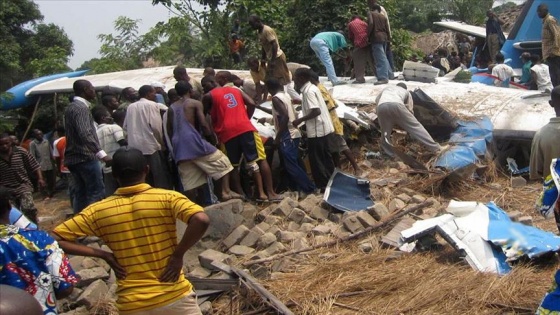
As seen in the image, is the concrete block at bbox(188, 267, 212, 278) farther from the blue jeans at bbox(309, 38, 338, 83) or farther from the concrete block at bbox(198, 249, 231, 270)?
the blue jeans at bbox(309, 38, 338, 83)

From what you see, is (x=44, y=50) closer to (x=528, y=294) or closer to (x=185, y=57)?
(x=185, y=57)

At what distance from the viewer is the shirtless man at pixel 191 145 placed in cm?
673

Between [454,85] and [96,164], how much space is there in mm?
5804

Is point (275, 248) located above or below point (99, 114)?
below

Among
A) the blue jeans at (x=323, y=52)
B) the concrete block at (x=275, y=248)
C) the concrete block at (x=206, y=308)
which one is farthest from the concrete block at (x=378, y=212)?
the blue jeans at (x=323, y=52)

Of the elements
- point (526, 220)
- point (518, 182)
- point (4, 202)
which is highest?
point (4, 202)

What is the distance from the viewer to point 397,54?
13836 mm

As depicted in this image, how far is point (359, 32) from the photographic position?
33.3 feet

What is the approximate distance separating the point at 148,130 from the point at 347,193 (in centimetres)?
217

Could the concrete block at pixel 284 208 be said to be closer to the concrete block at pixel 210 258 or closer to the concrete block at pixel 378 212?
the concrete block at pixel 378 212

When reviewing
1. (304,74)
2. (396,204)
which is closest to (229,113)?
(304,74)

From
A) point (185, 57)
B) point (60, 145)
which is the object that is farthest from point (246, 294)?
point (185, 57)

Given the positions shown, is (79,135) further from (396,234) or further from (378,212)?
(396,234)

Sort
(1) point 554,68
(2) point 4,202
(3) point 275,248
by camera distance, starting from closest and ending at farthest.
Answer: (2) point 4,202 → (3) point 275,248 → (1) point 554,68
